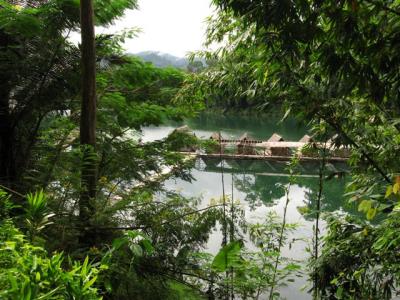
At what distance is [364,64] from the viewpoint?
121 cm

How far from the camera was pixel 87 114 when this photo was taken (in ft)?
8.28

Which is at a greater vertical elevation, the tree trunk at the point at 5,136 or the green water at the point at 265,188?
the tree trunk at the point at 5,136

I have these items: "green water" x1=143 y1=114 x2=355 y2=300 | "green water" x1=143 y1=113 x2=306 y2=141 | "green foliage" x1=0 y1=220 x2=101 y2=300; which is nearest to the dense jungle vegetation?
"green foliage" x1=0 y1=220 x2=101 y2=300

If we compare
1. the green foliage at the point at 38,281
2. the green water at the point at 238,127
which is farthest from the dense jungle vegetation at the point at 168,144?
the green water at the point at 238,127

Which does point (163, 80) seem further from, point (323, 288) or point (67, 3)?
point (323, 288)

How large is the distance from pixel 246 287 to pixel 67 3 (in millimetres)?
2569

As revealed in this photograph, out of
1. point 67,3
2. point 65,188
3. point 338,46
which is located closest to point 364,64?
point 338,46

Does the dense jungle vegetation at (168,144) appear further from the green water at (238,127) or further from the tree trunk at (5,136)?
the green water at (238,127)

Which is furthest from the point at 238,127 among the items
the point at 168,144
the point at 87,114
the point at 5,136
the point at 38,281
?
the point at 38,281

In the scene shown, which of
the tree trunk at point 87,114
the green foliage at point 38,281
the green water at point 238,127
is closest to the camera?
the green foliage at point 38,281

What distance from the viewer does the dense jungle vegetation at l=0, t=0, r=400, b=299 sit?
3.80 feet

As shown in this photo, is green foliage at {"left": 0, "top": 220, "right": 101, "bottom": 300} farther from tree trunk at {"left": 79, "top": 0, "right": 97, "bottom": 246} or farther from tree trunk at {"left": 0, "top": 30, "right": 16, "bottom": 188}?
tree trunk at {"left": 0, "top": 30, "right": 16, "bottom": 188}

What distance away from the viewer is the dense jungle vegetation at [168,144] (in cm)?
116

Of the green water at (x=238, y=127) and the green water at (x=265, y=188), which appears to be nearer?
the green water at (x=265, y=188)
